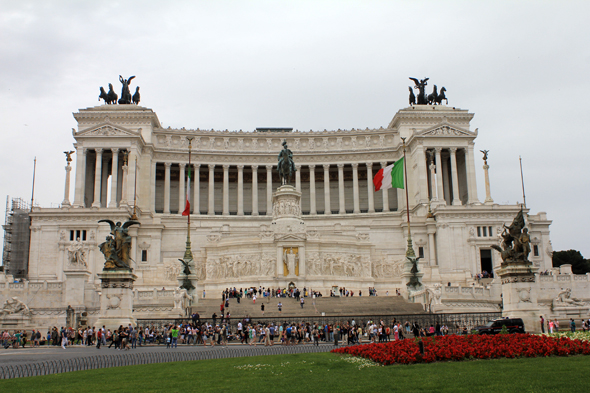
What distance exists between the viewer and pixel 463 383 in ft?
51.8

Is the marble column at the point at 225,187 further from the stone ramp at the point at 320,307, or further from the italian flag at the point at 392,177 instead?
the stone ramp at the point at 320,307

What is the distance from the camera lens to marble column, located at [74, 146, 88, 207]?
8538 cm

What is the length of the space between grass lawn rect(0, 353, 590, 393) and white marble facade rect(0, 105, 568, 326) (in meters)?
27.4

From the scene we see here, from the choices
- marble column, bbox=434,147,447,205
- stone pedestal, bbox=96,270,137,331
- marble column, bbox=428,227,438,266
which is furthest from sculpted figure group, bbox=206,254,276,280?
marble column, bbox=434,147,447,205

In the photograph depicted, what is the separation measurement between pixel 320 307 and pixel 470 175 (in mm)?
49257

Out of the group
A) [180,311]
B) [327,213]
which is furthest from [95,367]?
[327,213]

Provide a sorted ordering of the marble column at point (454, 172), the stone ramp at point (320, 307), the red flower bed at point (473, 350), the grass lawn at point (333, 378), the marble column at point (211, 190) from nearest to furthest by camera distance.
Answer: the grass lawn at point (333, 378) < the red flower bed at point (473, 350) < the stone ramp at point (320, 307) < the marble column at point (454, 172) < the marble column at point (211, 190)

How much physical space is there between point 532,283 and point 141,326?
937 inches

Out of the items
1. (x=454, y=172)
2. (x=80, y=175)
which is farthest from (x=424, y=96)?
(x=80, y=175)

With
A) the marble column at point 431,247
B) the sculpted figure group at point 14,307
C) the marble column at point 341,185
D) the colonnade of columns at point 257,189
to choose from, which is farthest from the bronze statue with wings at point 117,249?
the marble column at point 341,185

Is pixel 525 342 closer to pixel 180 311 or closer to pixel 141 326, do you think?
pixel 141 326

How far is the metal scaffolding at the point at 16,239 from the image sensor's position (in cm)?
8206

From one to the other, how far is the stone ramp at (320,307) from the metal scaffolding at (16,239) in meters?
Result: 41.6

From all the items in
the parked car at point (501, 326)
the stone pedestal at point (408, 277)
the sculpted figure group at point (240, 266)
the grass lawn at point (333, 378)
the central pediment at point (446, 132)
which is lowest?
the grass lawn at point (333, 378)
